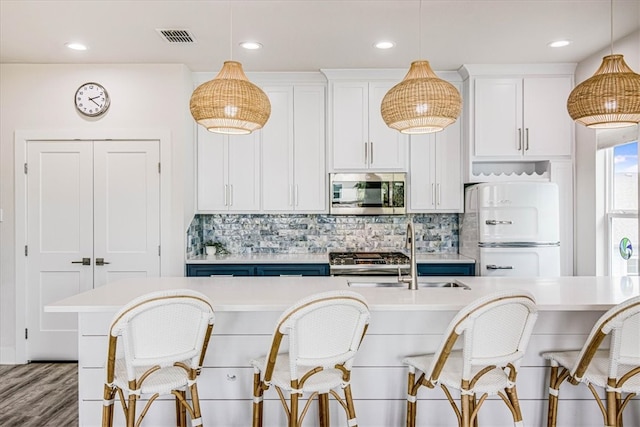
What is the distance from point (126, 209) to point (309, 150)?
1.74 meters

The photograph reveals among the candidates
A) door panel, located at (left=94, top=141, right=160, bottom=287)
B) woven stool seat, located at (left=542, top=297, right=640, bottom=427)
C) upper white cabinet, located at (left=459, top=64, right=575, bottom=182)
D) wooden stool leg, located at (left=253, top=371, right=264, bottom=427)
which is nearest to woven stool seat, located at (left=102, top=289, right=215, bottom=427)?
wooden stool leg, located at (left=253, top=371, right=264, bottom=427)

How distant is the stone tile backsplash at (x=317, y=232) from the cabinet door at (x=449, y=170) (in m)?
0.37

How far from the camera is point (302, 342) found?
1886 millimetres

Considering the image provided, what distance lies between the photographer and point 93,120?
4.14 m

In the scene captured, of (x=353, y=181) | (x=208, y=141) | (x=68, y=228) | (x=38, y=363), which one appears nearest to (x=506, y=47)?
(x=353, y=181)

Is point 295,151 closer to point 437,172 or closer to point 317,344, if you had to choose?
point 437,172

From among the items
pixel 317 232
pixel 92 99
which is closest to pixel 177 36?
pixel 92 99

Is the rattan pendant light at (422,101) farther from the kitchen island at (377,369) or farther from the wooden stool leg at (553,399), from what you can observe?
the wooden stool leg at (553,399)

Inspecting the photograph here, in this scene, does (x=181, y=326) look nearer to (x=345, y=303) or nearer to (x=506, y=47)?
(x=345, y=303)

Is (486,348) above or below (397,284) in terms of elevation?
→ below

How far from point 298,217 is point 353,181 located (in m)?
0.73

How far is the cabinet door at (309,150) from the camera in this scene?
14.7ft

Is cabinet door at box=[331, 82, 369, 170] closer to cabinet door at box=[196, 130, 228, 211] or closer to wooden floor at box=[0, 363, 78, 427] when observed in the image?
cabinet door at box=[196, 130, 228, 211]

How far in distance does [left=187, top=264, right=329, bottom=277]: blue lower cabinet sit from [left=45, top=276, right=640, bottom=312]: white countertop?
1.14 m
